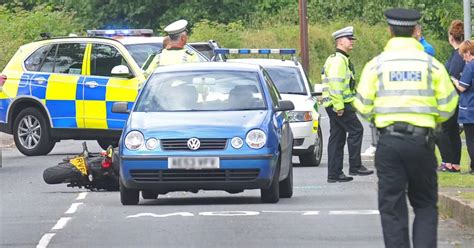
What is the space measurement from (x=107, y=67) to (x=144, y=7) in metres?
40.7

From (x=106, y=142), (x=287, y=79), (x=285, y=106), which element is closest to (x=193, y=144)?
(x=285, y=106)

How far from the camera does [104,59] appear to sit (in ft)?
72.0

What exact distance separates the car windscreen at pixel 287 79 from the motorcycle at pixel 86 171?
507 cm

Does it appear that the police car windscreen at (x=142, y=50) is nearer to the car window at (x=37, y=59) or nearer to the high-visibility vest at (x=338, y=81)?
the car window at (x=37, y=59)

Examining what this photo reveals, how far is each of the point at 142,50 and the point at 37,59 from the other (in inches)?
62.1

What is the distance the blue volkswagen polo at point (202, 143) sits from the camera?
14.0 meters

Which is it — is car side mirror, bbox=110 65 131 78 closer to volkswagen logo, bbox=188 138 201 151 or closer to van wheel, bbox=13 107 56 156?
van wheel, bbox=13 107 56 156

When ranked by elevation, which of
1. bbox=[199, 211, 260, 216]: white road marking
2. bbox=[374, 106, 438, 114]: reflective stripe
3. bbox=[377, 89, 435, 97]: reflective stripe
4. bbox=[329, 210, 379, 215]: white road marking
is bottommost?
bbox=[329, 210, 379, 215]: white road marking

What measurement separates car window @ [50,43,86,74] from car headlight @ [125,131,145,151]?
787 centimetres

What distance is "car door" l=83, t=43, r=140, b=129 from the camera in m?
21.3

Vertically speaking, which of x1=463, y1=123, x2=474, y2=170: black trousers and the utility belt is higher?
the utility belt

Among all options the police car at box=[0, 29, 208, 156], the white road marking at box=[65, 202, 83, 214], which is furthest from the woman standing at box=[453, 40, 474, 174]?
the police car at box=[0, 29, 208, 156]

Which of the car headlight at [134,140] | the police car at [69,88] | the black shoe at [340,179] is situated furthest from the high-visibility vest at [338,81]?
→ the police car at [69,88]

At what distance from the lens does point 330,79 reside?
1673 centimetres
